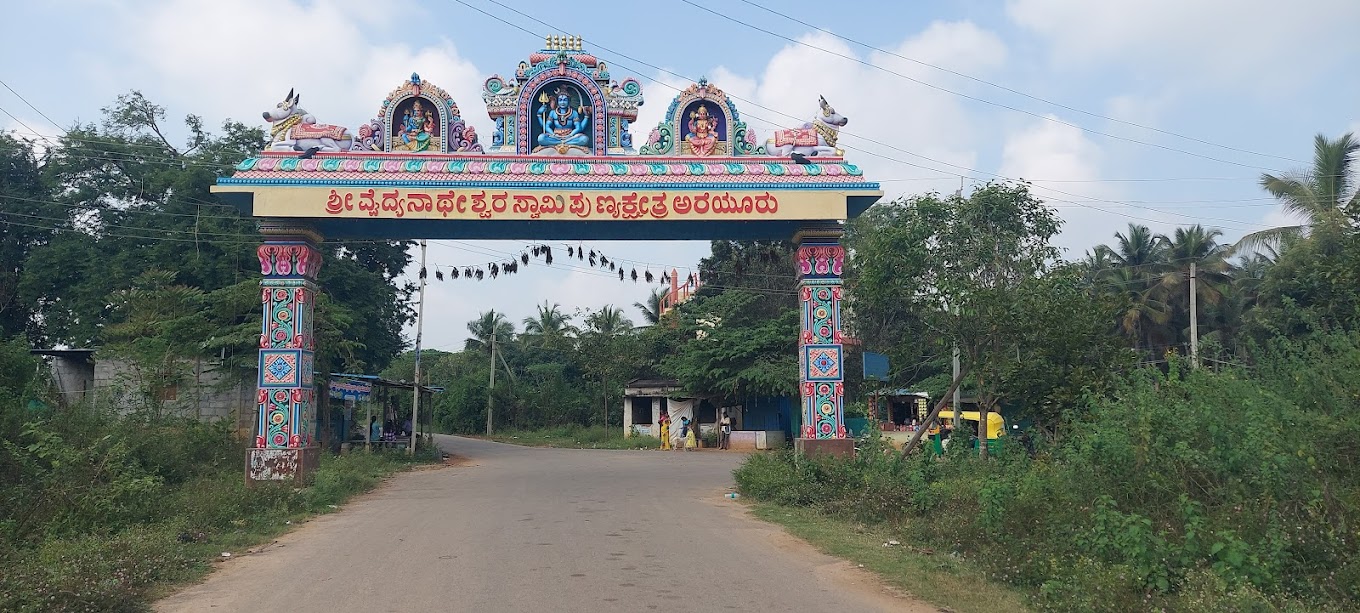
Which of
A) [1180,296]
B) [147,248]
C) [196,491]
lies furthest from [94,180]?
[1180,296]

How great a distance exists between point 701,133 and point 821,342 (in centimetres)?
440

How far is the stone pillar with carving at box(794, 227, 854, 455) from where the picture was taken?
17.4 m

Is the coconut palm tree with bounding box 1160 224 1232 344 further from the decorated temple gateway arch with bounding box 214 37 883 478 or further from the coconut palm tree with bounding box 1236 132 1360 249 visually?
the decorated temple gateway arch with bounding box 214 37 883 478

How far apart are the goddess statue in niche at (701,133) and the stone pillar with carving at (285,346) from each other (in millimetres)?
7068

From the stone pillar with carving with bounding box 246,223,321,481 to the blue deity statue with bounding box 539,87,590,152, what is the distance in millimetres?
4625

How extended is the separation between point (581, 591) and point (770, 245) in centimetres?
1267

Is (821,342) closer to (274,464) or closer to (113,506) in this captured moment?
(274,464)

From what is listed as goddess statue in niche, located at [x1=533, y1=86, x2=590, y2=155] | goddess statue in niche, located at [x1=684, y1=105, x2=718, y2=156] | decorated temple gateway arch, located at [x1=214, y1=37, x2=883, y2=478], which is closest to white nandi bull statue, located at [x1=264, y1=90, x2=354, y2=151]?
decorated temple gateway arch, located at [x1=214, y1=37, x2=883, y2=478]

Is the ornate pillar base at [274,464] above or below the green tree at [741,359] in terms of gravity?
below

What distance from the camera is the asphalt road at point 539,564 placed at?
726 cm

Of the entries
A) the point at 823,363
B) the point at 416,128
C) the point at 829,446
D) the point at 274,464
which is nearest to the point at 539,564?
the point at 829,446

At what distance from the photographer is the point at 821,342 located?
1759 centimetres

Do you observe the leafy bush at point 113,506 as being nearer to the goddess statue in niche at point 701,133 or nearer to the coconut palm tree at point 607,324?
the goddess statue in niche at point 701,133

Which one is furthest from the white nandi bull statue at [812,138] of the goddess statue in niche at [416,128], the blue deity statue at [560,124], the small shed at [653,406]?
the small shed at [653,406]
